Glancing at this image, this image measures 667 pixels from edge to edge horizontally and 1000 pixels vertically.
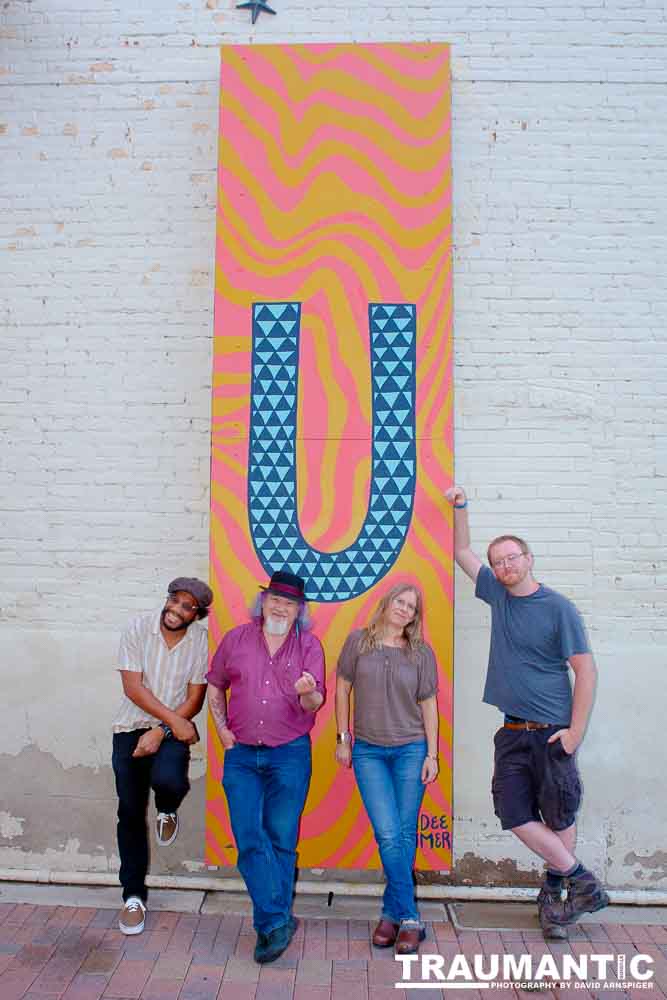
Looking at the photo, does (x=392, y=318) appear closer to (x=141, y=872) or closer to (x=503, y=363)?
(x=503, y=363)

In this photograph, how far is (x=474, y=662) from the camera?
17.0 ft

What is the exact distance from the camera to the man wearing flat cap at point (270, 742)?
4207 millimetres

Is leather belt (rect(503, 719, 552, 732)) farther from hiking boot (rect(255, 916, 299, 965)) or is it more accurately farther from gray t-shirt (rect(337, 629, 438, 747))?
hiking boot (rect(255, 916, 299, 965))

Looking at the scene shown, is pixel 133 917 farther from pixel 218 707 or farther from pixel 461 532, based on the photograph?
pixel 461 532

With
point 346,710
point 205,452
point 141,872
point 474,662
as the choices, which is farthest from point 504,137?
point 141,872

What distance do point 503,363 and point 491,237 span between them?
0.79 metres

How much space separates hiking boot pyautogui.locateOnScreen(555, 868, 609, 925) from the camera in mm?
4398

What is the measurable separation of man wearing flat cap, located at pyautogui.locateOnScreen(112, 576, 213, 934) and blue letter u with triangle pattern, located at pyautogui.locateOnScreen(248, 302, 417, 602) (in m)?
0.68

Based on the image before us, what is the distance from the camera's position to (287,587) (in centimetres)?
441

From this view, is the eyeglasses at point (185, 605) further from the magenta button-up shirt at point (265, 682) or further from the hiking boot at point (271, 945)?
the hiking boot at point (271, 945)

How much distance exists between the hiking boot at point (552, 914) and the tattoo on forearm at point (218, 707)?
190 cm

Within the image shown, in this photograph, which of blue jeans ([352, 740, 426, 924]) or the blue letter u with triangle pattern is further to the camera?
the blue letter u with triangle pattern

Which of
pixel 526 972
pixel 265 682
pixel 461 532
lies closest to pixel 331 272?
pixel 461 532

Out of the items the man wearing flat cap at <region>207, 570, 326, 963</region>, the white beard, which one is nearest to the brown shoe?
the man wearing flat cap at <region>207, 570, 326, 963</region>
